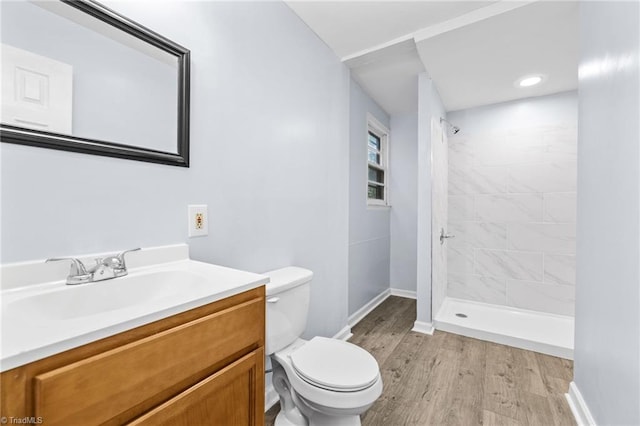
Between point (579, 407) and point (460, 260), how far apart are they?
1849 mm

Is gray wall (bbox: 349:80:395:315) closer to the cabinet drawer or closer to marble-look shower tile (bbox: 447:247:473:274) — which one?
marble-look shower tile (bbox: 447:247:473:274)

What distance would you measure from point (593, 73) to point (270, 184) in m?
1.69

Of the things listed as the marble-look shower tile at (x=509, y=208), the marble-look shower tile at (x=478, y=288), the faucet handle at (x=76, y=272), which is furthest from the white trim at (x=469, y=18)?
the marble-look shower tile at (x=478, y=288)

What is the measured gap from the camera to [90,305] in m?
0.86

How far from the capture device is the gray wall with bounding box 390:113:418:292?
3553 millimetres

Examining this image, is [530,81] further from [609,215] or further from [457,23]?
[609,215]

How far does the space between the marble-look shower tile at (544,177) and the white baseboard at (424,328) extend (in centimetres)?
165

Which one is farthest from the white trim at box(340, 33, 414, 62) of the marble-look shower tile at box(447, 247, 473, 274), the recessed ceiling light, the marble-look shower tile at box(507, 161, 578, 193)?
the marble-look shower tile at box(447, 247, 473, 274)

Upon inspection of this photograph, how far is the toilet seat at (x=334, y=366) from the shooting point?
3.92 feet

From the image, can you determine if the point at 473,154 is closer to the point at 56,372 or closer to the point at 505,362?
the point at 505,362

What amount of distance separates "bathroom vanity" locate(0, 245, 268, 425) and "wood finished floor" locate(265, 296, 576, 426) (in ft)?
2.91

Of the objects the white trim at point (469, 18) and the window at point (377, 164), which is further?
the window at point (377, 164)

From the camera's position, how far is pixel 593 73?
138 centimetres

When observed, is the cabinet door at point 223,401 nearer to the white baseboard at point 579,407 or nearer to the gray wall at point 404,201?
the white baseboard at point 579,407
